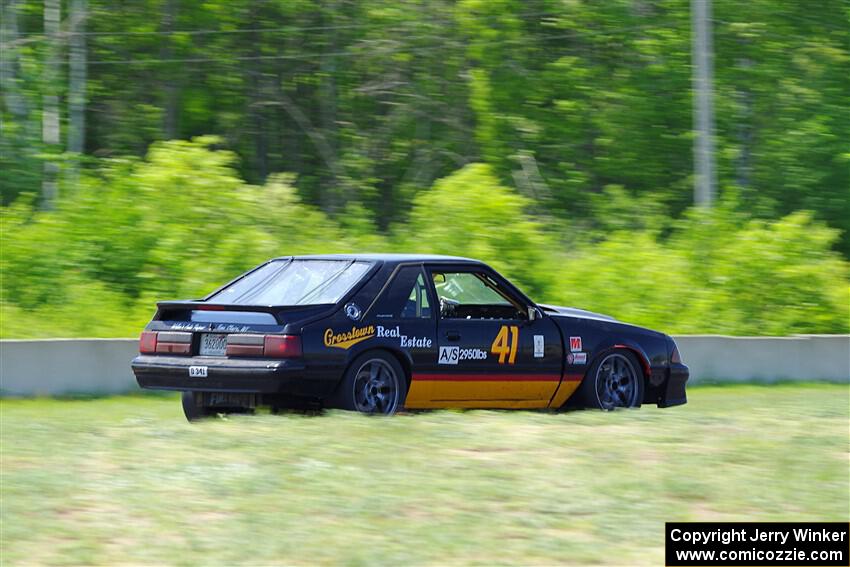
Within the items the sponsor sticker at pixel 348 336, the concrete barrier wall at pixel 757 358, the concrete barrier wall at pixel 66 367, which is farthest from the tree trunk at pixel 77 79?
the sponsor sticker at pixel 348 336

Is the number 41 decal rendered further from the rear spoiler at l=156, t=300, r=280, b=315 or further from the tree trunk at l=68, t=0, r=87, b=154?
the tree trunk at l=68, t=0, r=87, b=154

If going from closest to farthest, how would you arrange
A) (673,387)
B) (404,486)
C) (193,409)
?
(404,486)
(193,409)
(673,387)

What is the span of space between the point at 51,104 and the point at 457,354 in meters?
24.0

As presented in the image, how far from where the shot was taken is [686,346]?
17453 mm

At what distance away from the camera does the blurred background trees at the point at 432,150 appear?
834 inches

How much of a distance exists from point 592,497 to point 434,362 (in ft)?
12.0

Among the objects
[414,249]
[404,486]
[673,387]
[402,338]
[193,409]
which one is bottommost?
[404,486]

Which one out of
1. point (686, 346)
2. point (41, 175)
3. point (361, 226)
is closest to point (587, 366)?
point (686, 346)

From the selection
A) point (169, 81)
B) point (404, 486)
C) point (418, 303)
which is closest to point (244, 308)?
point (418, 303)

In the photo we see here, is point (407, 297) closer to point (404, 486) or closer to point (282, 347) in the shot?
point (282, 347)

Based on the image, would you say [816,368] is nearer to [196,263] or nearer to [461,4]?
[196,263]

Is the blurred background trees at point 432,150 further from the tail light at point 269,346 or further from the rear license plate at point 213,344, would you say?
the tail light at point 269,346

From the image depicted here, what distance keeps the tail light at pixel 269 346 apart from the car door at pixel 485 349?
1.23 m

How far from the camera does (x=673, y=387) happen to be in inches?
502
